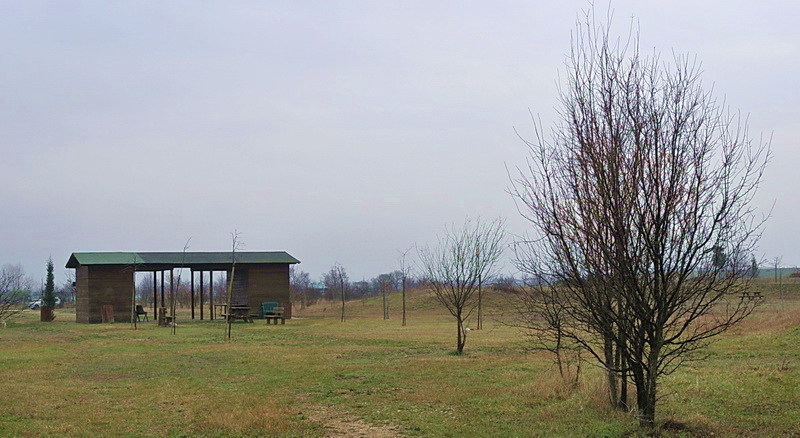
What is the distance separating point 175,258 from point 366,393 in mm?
35555

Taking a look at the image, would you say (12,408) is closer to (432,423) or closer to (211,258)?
(432,423)

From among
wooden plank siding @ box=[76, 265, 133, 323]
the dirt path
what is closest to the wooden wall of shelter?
wooden plank siding @ box=[76, 265, 133, 323]

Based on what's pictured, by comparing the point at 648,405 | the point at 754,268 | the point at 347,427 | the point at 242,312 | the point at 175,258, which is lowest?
the point at 347,427

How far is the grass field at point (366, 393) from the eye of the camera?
1043 centimetres

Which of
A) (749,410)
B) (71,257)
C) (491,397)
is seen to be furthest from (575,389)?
(71,257)

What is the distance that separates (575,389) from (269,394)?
18.3 ft

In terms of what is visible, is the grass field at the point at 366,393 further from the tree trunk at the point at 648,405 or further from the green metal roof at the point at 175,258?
the green metal roof at the point at 175,258

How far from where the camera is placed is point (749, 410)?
10.5 metres

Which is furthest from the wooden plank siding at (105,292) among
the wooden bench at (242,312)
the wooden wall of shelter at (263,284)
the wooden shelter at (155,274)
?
the wooden wall of shelter at (263,284)

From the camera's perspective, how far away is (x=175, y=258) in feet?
155

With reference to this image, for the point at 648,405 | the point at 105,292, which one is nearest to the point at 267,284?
the point at 105,292

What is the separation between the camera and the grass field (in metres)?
10.4

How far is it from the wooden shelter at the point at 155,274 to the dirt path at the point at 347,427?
31.6 metres

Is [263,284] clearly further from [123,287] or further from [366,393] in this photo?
[366,393]
